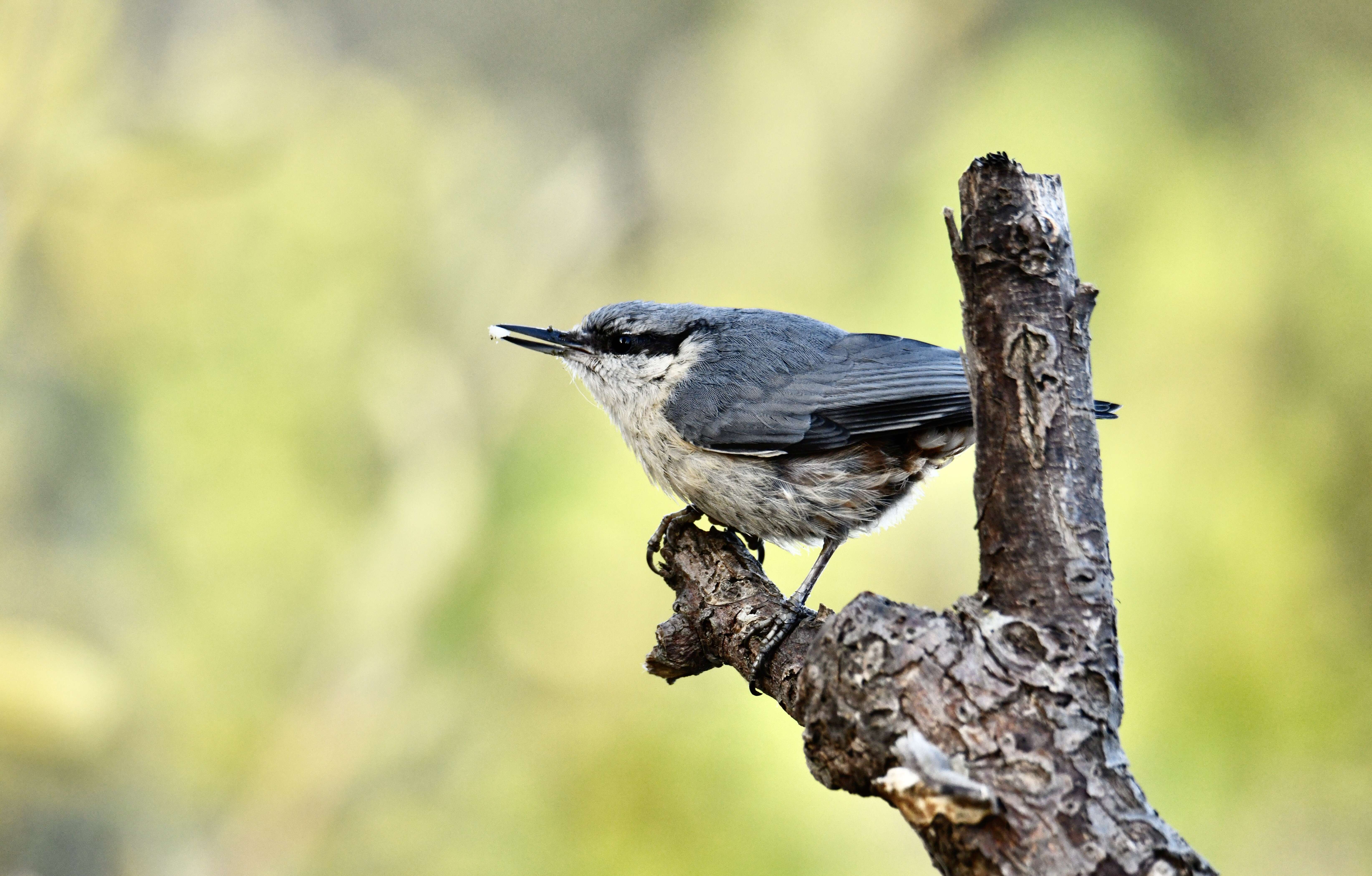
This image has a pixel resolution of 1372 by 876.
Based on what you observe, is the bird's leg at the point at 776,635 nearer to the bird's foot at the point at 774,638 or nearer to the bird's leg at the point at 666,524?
the bird's foot at the point at 774,638

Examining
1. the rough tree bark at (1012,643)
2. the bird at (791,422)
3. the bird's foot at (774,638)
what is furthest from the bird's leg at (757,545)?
the rough tree bark at (1012,643)

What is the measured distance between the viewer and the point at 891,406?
181 centimetres

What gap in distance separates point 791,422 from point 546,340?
56 cm

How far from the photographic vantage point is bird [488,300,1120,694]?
1834mm

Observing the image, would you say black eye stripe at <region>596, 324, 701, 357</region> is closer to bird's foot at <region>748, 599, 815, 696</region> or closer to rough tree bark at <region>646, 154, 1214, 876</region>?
bird's foot at <region>748, 599, 815, 696</region>

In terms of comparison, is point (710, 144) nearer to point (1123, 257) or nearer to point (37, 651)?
point (1123, 257)

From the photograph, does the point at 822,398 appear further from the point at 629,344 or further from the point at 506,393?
the point at 506,393

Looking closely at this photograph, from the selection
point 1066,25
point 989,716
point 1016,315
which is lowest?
point 989,716

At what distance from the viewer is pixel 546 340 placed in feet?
6.94

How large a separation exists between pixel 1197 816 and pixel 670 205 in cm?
247

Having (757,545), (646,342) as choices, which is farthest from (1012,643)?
(646,342)

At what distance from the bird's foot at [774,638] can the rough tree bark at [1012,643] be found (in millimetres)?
291

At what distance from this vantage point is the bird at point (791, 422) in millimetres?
1834

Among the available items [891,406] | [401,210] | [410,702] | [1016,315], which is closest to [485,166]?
[401,210]
